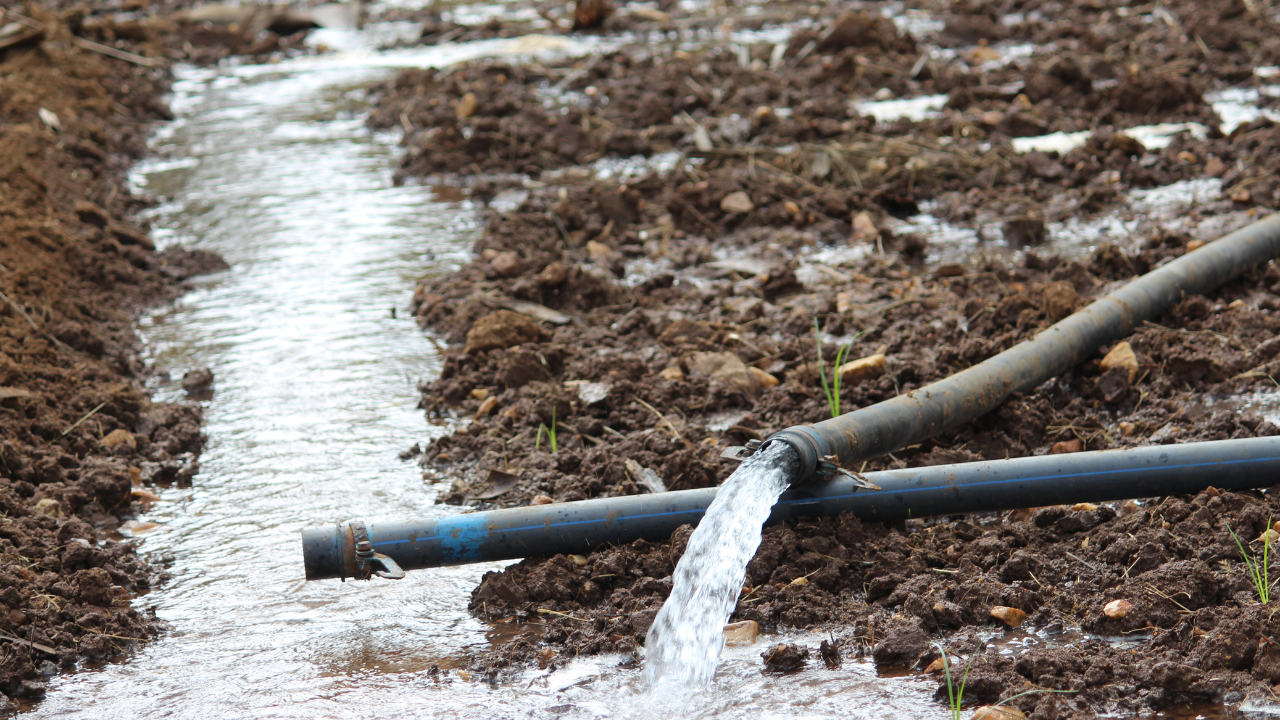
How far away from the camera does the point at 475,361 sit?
194 inches

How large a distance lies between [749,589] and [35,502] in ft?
8.04

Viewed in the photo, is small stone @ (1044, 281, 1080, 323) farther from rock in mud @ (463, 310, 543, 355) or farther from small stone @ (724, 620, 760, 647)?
rock in mud @ (463, 310, 543, 355)

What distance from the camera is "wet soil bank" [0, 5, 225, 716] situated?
3193 mm

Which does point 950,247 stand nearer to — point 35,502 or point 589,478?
point 589,478

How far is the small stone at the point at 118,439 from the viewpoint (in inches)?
172

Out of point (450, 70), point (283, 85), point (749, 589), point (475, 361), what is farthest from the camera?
point (283, 85)

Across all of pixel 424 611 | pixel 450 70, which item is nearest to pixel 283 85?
pixel 450 70

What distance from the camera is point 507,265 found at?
5926mm

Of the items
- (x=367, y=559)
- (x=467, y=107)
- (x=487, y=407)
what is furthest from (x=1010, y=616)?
(x=467, y=107)

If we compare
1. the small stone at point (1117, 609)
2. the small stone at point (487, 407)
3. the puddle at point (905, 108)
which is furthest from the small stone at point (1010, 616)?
the puddle at point (905, 108)

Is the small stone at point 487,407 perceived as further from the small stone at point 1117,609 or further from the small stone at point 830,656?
the small stone at point 1117,609

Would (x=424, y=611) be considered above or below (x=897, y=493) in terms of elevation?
below

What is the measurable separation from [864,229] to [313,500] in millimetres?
3533

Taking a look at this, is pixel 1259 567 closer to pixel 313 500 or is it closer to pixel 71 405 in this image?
pixel 313 500
